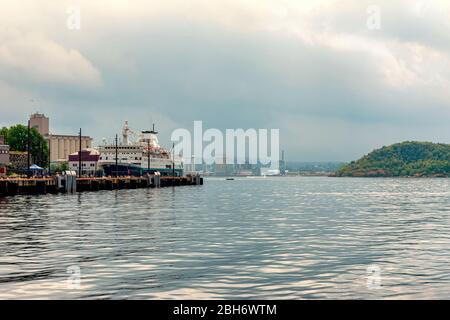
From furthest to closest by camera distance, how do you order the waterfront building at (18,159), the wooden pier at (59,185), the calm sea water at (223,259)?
1. the waterfront building at (18,159)
2. the wooden pier at (59,185)
3. the calm sea water at (223,259)

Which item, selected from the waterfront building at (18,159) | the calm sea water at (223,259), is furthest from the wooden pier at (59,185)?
the calm sea water at (223,259)

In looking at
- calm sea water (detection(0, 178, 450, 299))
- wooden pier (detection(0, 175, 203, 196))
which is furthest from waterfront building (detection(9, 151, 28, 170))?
calm sea water (detection(0, 178, 450, 299))

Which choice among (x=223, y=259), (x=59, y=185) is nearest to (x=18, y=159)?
(x=59, y=185)

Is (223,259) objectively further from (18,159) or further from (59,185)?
(18,159)

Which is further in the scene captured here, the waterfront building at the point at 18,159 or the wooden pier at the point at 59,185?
the waterfront building at the point at 18,159

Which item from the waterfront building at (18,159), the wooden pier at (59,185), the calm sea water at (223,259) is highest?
the waterfront building at (18,159)

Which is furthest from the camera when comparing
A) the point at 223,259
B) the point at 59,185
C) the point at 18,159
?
the point at 18,159

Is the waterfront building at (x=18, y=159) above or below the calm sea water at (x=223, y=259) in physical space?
above

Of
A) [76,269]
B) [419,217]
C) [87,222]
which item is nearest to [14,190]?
[87,222]

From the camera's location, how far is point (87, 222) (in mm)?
53625

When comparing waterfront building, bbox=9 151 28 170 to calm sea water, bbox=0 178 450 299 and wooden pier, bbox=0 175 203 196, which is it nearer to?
wooden pier, bbox=0 175 203 196

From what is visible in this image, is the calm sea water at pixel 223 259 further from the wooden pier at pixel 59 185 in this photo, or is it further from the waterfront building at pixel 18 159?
the waterfront building at pixel 18 159

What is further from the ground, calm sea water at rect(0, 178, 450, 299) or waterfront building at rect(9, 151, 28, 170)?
waterfront building at rect(9, 151, 28, 170)
